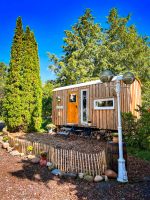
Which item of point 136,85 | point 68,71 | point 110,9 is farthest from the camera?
point 110,9

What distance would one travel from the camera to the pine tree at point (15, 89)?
12914 mm

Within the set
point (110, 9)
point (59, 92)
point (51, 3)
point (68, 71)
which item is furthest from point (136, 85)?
point (110, 9)

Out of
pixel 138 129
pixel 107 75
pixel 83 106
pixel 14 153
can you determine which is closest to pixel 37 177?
pixel 14 153

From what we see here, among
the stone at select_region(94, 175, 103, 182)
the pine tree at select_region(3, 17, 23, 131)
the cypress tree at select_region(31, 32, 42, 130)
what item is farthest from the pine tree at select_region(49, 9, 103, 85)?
the stone at select_region(94, 175, 103, 182)

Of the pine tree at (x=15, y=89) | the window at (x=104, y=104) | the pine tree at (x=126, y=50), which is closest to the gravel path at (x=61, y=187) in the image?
the window at (x=104, y=104)

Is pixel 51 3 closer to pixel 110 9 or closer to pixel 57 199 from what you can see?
pixel 57 199

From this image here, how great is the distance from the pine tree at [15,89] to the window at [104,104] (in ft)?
15.8

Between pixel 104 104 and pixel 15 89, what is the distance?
5.65 m

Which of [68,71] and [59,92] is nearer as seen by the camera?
[59,92]

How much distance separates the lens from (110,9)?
24.6 meters

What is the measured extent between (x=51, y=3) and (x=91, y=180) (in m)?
9.33

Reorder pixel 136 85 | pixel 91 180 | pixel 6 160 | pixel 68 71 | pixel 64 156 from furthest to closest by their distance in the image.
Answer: pixel 68 71 < pixel 136 85 < pixel 6 160 < pixel 64 156 < pixel 91 180

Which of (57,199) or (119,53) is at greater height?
(119,53)

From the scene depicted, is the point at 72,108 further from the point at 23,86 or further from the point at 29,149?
the point at 29,149
